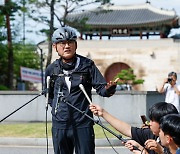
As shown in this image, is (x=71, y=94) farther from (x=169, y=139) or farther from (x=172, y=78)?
(x=172, y=78)

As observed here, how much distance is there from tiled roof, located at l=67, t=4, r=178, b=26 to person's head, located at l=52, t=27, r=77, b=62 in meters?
47.8

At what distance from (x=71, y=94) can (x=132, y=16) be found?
5074 cm

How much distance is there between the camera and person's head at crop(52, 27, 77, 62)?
521 centimetres

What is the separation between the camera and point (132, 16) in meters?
55.3

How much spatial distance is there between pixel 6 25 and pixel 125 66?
22883mm

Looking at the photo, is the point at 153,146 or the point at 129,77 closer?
the point at 153,146

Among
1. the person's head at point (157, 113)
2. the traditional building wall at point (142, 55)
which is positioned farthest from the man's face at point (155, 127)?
the traditional building wall at point (142, 55)

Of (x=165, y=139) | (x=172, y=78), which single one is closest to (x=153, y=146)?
(x=165, y=139)

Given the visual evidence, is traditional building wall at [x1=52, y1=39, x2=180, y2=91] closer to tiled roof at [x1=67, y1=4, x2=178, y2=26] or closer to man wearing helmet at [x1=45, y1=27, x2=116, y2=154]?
tiled roof at [x1=67, y1=4, x2=178, y2=26]

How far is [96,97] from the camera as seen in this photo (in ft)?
50.7

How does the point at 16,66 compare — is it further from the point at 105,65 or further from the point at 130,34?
the point at 130,34

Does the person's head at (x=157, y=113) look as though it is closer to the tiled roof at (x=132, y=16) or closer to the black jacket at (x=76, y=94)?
the black jacket at (x=76, y=94)

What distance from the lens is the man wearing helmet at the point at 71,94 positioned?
515 centimetres

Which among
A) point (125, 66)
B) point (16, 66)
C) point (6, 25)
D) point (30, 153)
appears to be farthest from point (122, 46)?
point (30, 153)
